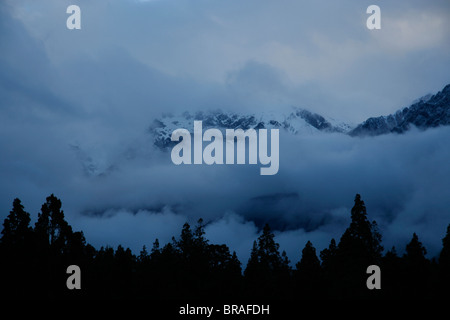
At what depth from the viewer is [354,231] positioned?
247 ft

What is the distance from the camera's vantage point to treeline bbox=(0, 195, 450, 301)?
6681 cm

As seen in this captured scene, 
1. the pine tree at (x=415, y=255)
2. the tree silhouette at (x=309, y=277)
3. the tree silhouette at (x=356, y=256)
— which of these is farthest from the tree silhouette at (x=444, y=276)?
the tree silhouette at (x=309, y=277)

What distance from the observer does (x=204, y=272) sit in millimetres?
78562

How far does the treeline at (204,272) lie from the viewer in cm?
6681

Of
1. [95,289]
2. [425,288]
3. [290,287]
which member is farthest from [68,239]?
[425,288]

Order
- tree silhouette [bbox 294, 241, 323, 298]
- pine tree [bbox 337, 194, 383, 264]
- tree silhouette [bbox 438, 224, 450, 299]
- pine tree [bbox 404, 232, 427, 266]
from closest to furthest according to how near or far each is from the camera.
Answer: tree silhouette [bbox 438, 224, 450, 299], pine tree [bbox 337, 194, 383, 264], pine tree [bbox 404, 232, 427, 266], tree silhouette [bbox 294, 241, 323, 298]

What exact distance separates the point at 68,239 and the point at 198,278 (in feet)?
56.3

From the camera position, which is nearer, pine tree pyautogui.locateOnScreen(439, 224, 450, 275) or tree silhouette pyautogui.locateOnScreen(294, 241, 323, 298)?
pine tree pyautogui.locateOnScreen(439, 224, 450, 275)

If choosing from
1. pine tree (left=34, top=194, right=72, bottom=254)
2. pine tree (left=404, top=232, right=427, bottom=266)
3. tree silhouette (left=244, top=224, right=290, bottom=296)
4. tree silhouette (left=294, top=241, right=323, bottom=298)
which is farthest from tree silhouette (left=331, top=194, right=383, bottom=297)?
Result: pine tree (left=34, top=194, right=72, bottom=254)

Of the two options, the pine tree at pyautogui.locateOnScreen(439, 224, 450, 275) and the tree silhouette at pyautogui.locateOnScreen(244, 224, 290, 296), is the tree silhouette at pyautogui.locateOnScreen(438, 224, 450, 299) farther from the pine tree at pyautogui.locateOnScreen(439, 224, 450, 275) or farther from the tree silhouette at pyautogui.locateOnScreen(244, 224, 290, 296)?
the tree silhouette at pyautogui.locateOnScreen(244, 224, 290, 296)
